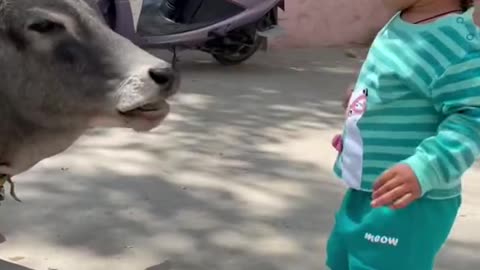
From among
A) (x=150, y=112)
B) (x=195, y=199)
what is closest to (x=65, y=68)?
(x=150, y=112)

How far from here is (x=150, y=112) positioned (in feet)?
8.26

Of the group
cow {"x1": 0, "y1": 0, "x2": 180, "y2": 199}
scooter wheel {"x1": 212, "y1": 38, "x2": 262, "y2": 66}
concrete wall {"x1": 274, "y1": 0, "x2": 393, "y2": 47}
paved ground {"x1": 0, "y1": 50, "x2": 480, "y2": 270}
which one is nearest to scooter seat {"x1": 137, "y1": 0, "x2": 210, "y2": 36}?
scooter wheel {"x1": 212, "y1": 38, "x2": 262, "y2": 66}

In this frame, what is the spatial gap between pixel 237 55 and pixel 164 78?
182 inches

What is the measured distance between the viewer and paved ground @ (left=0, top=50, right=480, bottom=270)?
3465 mm

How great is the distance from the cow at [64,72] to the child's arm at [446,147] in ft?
2.17

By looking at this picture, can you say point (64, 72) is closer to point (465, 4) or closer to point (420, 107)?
point (420, 107)

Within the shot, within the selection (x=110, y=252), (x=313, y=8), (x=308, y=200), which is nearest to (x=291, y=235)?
(x=308, y=200)

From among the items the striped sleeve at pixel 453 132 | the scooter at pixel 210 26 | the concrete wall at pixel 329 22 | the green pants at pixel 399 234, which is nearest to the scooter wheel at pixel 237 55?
the scooter at pixel 210 26

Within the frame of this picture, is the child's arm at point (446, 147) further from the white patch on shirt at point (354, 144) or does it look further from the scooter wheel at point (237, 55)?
the scooter wheel at point (237, 55)

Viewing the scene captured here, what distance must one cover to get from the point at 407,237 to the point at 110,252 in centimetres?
143

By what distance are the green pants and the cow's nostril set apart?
548 millimetres

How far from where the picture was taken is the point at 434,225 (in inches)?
91.3

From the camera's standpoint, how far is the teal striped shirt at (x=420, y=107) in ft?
7.10

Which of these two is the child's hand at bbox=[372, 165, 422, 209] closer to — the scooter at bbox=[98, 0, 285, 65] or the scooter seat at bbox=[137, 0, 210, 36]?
the scooter at bbox=[98, 0, 285, 65]
